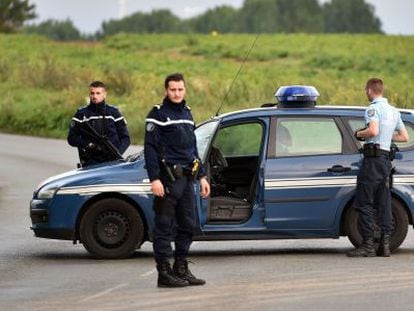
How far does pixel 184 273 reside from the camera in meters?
10.6

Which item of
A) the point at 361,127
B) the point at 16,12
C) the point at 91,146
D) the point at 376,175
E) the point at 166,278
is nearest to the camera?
the point at 166,278

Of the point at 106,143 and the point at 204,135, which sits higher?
the point at 204,135

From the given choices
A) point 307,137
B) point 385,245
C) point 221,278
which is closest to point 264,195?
point 307,137

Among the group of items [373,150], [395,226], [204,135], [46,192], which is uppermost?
[204,135]

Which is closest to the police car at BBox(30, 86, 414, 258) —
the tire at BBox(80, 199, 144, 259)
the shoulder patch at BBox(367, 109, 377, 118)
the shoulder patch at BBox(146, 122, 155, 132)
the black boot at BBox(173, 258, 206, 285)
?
the tire at BBox(80, 199, 144, 259)

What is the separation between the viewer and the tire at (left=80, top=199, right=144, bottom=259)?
12.6 m

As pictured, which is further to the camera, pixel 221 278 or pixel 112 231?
pixel 112 231

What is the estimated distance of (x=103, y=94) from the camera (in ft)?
47.3

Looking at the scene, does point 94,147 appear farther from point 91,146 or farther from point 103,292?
point 103,292

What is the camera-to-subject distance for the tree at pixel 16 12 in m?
128

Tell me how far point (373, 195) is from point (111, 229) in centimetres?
260

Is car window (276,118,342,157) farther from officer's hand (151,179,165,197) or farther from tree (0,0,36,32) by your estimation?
tree (0,0,36,32)

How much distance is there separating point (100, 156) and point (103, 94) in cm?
70

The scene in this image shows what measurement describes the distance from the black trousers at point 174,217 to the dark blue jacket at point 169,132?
186 millimetres
